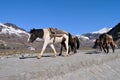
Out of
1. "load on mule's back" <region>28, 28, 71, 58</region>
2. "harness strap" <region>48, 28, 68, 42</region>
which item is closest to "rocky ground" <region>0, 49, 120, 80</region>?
"load on mule's back" <region>28, 28, 71, 58</region>

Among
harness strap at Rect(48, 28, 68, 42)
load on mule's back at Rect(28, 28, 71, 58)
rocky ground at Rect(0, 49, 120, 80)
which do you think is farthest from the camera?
→ harness strap at Rect(48, 28, 68, 42)

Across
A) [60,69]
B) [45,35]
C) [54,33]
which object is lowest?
[60,69]

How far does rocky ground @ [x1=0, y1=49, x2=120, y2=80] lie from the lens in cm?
1042

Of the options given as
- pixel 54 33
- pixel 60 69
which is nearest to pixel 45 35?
pixel 54 33

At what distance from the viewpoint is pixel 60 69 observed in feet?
41.9

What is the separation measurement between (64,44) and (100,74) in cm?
475

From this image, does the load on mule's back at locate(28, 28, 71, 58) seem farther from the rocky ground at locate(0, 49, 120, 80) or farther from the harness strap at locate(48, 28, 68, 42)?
the rocky ground at locate(0, 49, 120, 80)

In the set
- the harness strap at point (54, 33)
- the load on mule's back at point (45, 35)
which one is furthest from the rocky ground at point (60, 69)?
the harness strap at point (54, 33)

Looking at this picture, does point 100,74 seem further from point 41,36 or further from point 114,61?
point 114,61

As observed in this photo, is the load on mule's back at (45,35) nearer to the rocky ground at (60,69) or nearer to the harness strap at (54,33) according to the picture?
the harness strap at (54,33)

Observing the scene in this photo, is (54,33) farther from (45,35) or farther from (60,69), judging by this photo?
(60,69)

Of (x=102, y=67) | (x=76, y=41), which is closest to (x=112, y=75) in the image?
(x=102, y=67)

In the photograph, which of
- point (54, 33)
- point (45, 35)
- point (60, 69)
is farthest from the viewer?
point (54, 33)

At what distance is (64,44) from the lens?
2041 centimetres
